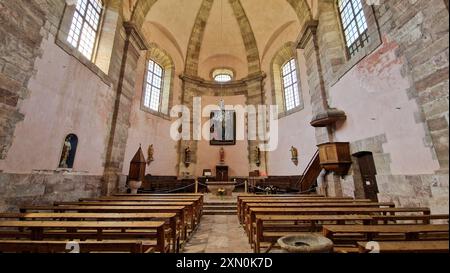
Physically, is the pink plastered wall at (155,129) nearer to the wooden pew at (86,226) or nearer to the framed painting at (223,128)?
the framed painting at (223,128)

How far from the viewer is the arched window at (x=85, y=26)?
6023 millimetres

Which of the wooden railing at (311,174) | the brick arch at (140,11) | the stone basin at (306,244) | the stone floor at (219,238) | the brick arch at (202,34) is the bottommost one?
the stone floor at (219,238)

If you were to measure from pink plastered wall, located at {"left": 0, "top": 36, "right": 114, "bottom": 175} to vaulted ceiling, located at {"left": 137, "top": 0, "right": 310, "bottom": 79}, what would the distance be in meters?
6.20

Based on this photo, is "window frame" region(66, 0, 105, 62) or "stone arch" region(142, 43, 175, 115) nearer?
"window frame" region(66, 0, 105, 62)

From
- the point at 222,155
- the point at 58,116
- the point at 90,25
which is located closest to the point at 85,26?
the point at 90,25

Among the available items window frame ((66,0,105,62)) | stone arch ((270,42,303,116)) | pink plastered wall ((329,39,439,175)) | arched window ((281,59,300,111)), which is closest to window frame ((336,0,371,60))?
pink plastered wall ((329,39,439,175))

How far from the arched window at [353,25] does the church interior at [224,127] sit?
0.19ft

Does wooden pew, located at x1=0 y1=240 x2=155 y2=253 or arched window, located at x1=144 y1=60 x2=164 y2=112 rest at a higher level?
arched window, located at x1=144 y1=60 x2=164 y2=112

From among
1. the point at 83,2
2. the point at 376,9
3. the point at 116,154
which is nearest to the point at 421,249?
the point at 376,9

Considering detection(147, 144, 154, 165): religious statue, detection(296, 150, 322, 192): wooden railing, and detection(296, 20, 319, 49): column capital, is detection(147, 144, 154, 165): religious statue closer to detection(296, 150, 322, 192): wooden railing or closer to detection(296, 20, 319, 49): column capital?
detection(296, 150, 322, 192): wooden railing

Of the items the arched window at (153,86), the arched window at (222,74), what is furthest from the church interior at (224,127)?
the arched window at (222,74)

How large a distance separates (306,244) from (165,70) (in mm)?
12710

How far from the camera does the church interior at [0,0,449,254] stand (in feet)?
9.18
